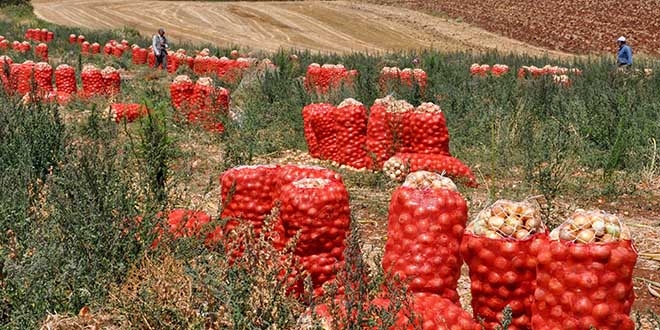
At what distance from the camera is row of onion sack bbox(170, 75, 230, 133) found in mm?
10211

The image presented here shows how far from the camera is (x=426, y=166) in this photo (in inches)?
298

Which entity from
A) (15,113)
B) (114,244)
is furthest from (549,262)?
(15,113)

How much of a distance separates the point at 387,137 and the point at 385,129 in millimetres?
88

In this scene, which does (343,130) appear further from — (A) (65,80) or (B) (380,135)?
(A) (65,80)

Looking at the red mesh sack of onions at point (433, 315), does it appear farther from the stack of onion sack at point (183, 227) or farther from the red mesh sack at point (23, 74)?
the red mesh sack at point (23, 74)

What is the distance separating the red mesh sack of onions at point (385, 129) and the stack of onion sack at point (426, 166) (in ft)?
0.74

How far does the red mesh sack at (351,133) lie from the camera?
830 cm

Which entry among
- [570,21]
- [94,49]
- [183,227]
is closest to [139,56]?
[94,49]

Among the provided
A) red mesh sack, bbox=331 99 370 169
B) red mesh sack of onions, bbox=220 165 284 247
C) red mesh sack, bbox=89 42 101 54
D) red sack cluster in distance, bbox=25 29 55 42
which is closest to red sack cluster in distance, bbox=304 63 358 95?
red mesh sack, bbox=331 99 370 169

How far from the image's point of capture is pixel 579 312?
3.02m

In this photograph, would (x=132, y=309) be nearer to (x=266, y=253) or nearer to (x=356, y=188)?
(x=266, y=253)

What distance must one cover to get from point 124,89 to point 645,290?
11674 millimetres

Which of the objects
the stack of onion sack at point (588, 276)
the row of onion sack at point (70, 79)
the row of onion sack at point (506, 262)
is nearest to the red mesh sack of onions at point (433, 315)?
the row of onion sack at point (506, 262)

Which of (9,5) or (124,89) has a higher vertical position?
(124,89)
